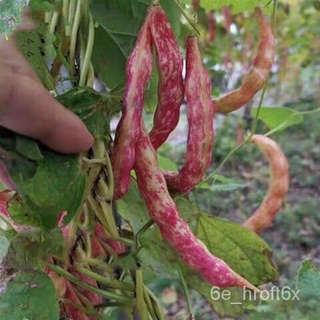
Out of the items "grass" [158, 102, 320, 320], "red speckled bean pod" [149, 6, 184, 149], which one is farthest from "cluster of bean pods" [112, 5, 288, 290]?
"grass" [158, 102, 320, 320]

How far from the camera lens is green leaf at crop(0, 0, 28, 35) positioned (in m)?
0.54

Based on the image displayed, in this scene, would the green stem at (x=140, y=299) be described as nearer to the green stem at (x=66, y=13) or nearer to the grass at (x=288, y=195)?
the green stem at (x=66, y=13)

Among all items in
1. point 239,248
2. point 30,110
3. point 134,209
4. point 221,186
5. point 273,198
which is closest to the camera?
point 30,110

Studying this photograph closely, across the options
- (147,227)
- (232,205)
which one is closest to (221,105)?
(147,227)

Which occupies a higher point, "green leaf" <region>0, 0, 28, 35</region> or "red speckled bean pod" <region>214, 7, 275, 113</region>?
"green leaf" <region>0, 0, 28, 35</region>

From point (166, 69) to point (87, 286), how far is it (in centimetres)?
22

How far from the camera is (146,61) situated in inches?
24.9

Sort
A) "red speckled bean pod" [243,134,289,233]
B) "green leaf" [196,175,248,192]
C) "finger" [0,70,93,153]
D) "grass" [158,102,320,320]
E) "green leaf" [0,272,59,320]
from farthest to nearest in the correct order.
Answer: "grass" [158,102,320,320], "green leaf" [196,175,248,192], "red speckled bean pod" [243,134,289,233], "green leaf" [0,272,59,320], "finger" [0,70,93,153]

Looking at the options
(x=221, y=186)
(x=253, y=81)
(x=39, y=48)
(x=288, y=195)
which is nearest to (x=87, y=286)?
(x=39, y=48)

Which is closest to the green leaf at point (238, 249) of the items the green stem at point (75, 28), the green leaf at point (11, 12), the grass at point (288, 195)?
the green stem at point (75, 28)

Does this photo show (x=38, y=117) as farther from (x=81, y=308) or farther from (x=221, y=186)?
(x=221, y=186)

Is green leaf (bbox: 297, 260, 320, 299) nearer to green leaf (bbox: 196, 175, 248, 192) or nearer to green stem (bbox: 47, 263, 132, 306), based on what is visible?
green stem (bbox: 47, 263, 132, 306)

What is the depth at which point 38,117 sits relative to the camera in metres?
0.53

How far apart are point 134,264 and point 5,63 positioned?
24 cm
